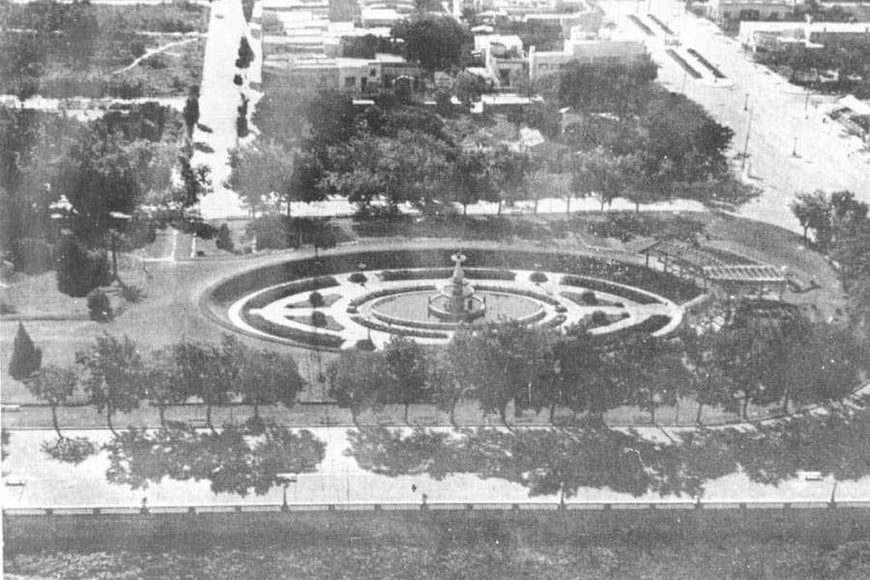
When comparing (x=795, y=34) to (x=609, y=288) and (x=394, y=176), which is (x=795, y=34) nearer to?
(x=394, y=176)

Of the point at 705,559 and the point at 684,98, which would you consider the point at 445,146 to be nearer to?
the point at 684,98

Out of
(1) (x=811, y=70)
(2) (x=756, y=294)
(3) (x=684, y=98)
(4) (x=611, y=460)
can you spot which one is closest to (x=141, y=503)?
(4) (x=611, y=460)

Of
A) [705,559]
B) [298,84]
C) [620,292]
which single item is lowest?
[705,559]

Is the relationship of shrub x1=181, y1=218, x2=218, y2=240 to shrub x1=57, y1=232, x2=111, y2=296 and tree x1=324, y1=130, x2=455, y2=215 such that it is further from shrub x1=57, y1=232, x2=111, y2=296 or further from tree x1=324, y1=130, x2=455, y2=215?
shrub x1=57, y1=232, x2=111, y2=296

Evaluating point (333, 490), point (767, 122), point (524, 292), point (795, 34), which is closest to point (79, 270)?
point (524, 292)

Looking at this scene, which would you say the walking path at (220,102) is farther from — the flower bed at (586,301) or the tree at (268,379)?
the tree at (268,379)

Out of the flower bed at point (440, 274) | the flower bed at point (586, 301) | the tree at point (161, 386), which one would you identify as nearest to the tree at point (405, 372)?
the tree at point (161, 386)

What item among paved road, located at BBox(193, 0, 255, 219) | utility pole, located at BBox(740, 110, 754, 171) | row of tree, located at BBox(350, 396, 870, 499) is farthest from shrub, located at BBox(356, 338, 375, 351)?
utility pole, located at BBox(740, 110, 754, 171)
